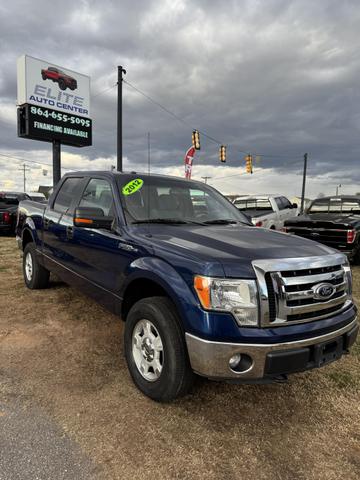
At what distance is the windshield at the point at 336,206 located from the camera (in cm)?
953

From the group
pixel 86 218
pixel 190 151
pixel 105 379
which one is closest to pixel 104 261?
pixel 86 218

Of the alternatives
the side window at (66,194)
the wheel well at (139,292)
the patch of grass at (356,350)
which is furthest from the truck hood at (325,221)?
the wheel well at (139,292)

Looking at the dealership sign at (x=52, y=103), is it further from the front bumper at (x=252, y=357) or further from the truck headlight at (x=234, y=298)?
the front bumper at (x=252, y=357)

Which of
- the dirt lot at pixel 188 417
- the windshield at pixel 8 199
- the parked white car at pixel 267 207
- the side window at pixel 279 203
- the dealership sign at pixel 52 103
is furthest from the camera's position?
the dealership sign at pixel 52 103

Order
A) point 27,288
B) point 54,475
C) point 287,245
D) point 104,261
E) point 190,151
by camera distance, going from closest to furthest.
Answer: point 54,475, point 287,245, point 104,261, point 27,288, point 190,151

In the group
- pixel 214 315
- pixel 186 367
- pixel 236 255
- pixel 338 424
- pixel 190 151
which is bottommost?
pixel 338 424

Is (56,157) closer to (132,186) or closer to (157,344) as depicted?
(132,186)

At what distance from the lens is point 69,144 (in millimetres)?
17250

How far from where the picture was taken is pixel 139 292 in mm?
3113

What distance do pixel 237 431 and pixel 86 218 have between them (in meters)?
2.10

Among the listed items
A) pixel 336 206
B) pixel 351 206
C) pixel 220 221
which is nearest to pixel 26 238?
pixel 220 221

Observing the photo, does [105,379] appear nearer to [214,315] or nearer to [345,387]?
[214,315]

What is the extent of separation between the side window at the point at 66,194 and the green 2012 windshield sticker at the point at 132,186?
1.10 meters

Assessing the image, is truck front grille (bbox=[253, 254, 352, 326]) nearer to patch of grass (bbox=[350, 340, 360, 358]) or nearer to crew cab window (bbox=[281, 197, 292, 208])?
patch of grass (bbox=[350, 340, 360, 358])
